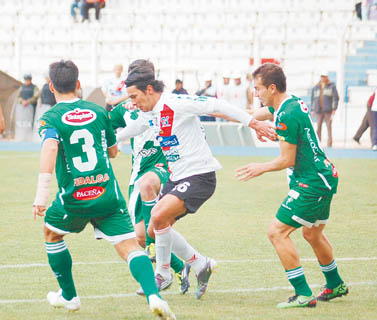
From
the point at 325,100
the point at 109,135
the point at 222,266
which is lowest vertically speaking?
the point at 325,100

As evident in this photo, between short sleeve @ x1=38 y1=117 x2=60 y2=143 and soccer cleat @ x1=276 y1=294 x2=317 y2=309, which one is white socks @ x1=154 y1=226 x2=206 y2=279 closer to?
soccer cleat @ x1=276 y1=294 x2=317 y2=309

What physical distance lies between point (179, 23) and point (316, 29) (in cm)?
536

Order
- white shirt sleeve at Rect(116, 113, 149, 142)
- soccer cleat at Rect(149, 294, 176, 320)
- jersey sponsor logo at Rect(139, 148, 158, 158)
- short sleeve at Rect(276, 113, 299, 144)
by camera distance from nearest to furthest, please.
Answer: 1. soccer cleat at Rect(149, 294, 176, 320)
2. short sleeve at Rect(276, 113, 299, 144)
3. white shirt sleeve at Rect(116, 113, 149, 142)
4. jersey sponsor logo at Rect(139, 148, 158, 158)

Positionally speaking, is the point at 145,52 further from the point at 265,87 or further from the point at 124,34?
the point at 265,87

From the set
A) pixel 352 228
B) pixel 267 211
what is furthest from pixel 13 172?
pixel 352 228

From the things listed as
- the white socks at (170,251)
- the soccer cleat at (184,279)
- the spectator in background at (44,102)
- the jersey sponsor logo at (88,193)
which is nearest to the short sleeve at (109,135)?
the jersey sponsor logo at (88,193)

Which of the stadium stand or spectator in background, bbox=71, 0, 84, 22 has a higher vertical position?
spectator in background, bbox=71, 0, 84, 22

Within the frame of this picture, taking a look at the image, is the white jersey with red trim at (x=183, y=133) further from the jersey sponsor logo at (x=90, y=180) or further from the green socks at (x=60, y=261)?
the green socks at (x=60, y=261)

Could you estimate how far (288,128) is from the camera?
20.1ft

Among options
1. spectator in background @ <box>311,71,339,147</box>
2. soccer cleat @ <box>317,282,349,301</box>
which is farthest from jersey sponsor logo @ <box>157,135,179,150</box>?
spectator in background @ <box>311,71,339,147</box>

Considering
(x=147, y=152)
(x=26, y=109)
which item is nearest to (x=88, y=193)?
(x=147, y=152)

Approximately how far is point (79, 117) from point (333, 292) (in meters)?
2.43

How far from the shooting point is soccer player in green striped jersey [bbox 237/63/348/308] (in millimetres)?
6156

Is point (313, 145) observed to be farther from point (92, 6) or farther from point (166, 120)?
point (92, 6)
